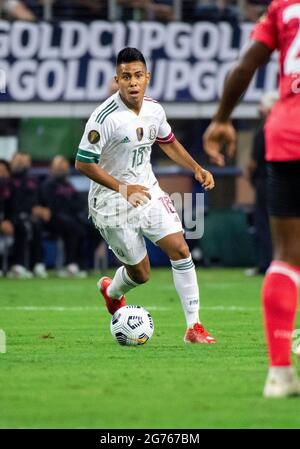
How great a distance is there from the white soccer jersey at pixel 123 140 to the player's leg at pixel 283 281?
404 cm

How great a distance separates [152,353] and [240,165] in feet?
56.0

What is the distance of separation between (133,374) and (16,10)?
17.1 metres

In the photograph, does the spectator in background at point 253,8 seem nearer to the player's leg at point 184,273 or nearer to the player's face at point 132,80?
the player's face at point 132,80

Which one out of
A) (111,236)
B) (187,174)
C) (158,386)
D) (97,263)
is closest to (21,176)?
(97,263)

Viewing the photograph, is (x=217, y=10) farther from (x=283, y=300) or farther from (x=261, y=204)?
(x=283, y=300)

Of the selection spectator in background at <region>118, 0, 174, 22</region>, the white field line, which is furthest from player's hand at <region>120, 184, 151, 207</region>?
spectator in background at <region>118, 0, 174, 22</region>

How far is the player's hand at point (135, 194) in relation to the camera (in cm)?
1072

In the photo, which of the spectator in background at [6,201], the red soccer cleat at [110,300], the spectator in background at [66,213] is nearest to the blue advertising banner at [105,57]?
the spectator in background at [66,213]

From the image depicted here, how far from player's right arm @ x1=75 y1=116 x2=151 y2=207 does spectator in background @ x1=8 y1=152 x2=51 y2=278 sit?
36.3 ft

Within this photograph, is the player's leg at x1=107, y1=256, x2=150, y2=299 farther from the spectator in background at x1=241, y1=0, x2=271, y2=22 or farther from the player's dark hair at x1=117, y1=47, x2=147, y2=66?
the spectator in background at x1=241, y1=0, x2=271, y2=22

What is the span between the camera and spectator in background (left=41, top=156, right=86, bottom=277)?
22516mm

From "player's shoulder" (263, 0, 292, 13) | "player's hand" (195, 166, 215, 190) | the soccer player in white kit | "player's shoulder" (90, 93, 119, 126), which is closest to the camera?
"player's shoulder" (263, 0, 292, 13)

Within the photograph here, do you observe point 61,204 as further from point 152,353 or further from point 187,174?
point 152,353

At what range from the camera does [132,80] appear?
11.1 metres
